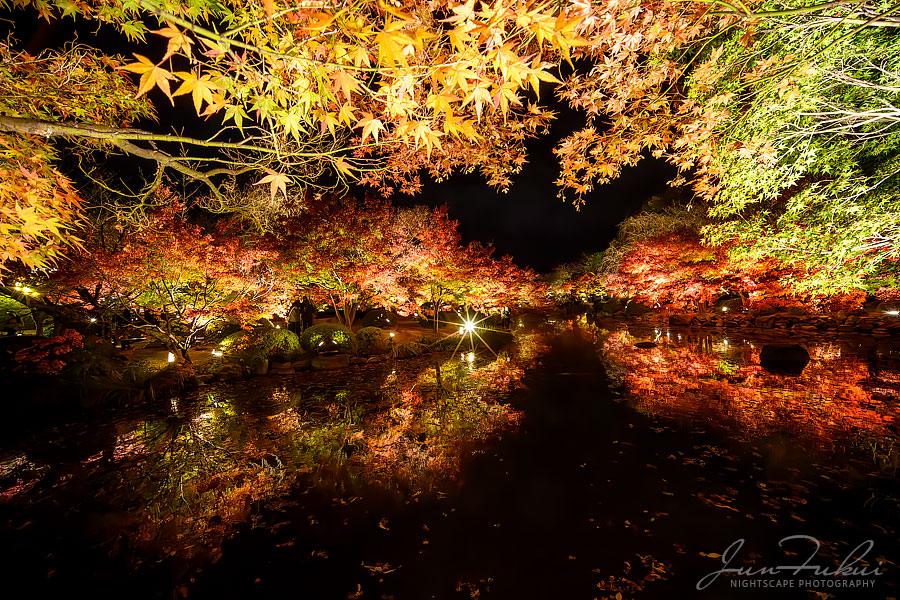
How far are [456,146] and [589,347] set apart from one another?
16464mm

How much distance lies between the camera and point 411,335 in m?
20.7

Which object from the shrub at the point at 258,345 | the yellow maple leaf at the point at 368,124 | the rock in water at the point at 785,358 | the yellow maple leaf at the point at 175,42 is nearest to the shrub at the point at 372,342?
the shrub at the point at 258,345

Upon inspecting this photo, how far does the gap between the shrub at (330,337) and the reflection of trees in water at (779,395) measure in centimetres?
1112

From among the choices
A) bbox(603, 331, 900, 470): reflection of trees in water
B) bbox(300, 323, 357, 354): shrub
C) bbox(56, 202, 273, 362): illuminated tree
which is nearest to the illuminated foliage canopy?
bbox(603, 331, 900, 470): reflection of trees in water

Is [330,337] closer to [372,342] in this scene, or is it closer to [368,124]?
[372,342]

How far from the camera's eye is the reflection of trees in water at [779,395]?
6199 millimetres

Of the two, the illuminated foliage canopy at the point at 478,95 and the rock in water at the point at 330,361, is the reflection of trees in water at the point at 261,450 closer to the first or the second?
the rock in water at the point at 330,361

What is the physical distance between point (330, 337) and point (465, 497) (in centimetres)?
1161

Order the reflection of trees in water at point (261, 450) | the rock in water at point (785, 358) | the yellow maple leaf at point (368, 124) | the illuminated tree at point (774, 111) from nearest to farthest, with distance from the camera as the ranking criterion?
1. the yellow maple leaf at point (368, 124)
2. the illuminated tree at point (774, 111)
3. the reflection of trees in water at point (261, 450)
4. the rock in water at point (785, 358)

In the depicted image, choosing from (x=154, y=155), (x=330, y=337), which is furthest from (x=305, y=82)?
(x=330, y=337)

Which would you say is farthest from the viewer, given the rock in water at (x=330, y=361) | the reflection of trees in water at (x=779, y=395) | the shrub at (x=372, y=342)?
the shrub at (x=372, y=342)

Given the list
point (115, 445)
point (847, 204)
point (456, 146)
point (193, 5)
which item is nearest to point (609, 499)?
point (456, 146)

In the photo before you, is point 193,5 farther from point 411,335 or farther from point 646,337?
point 646,337

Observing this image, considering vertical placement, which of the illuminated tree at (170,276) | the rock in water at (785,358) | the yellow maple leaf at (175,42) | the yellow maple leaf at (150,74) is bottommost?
the rock in water at (785,358)
